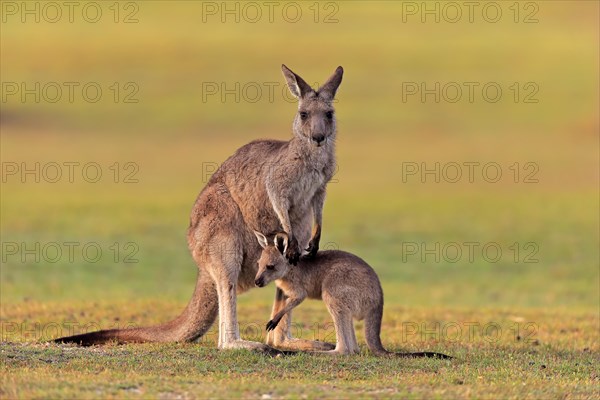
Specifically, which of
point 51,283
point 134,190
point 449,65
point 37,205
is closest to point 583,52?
point 449,65

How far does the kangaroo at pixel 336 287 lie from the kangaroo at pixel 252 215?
152mm

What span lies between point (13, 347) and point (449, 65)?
158 ft

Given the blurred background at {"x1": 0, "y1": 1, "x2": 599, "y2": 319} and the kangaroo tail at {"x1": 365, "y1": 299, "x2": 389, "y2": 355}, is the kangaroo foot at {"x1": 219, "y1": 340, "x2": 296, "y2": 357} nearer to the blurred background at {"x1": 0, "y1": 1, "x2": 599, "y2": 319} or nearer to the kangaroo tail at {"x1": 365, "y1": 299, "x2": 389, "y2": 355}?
the kangaroo tail at {"x1": 365, "y1": 299, "x2": 389, "y2": 355}

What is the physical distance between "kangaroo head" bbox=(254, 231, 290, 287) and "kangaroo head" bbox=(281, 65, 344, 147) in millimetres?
1037

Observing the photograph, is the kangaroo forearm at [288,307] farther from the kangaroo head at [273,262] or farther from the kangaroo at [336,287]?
the kangaroo head at [273,262]

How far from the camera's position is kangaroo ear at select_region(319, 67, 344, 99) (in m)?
10.8

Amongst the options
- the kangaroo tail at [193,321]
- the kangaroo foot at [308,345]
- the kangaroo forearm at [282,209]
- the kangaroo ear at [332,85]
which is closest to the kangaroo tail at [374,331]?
the kangaroo foot at [308,345]

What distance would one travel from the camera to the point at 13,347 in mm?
10047

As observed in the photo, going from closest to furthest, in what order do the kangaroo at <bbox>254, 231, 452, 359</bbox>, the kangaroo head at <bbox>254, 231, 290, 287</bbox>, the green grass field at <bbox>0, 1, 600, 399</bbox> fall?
1. the green grass field at <bbox>0, 1, 600, 399</bbox>
2. the kangaroo at <bbox>254, 231, 452, 359</bbox>
3. the kangaroo head at <bbox>254, 231, 290, 287</bbox>

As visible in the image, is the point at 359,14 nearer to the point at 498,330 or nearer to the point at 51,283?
the point at 51,283

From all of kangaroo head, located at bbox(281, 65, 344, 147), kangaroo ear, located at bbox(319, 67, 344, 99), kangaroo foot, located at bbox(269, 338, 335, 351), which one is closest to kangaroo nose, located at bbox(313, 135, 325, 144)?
kangaroo head, located at bbox(281, 65, 344, 147)

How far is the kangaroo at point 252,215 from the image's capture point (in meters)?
10.6

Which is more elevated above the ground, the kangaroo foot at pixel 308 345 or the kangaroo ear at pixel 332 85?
the kangaroo ear at pixel 332 85

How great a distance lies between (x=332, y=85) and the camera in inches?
427
